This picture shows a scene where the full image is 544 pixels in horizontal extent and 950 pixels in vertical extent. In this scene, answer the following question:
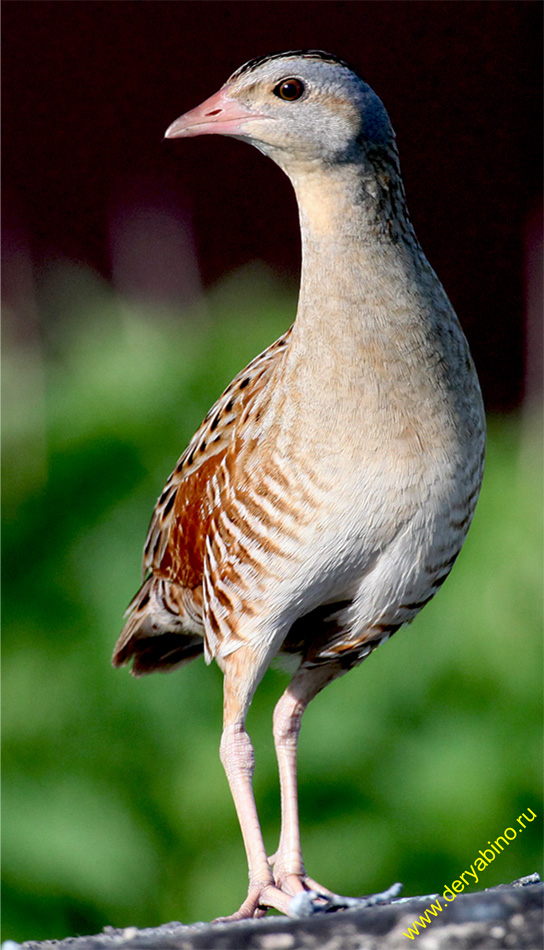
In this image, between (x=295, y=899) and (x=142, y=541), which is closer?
(x=295, y=899)

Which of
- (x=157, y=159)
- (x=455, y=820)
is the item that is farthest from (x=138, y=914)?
(x=157, y=159)

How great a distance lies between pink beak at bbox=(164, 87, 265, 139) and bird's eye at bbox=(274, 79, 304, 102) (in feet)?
0.20

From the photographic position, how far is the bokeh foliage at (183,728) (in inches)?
195

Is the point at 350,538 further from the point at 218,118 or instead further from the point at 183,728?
the point at 183,728

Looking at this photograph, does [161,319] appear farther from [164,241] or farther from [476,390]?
[476,390]

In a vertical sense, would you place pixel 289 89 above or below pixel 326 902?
above

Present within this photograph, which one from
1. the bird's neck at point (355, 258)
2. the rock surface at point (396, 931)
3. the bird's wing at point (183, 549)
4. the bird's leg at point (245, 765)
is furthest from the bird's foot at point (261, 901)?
the bird's neck at point (355, 258)

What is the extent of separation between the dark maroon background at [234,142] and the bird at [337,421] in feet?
15.5

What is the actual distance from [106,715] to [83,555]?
0.75 m

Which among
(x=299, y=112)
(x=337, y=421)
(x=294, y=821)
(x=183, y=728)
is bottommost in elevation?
(x=183, y=728)

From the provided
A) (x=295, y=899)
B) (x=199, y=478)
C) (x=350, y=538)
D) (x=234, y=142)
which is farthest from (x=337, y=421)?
(x=234, y=142)

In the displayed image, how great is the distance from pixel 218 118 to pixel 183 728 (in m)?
3.39

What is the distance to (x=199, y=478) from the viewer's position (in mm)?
2646

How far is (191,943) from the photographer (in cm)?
178
